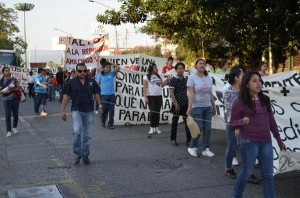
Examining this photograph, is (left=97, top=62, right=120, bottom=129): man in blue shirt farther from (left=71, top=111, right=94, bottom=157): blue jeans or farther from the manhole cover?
the manhole cover

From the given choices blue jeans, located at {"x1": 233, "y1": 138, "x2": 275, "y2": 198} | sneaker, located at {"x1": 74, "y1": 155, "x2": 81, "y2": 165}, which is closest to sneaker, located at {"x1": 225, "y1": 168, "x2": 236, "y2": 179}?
blue jeans, located at {"x1": 233, "y1": 138, "x2": 275, "y2": 198}

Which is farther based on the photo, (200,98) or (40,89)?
(40,89)

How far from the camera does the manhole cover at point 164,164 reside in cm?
740

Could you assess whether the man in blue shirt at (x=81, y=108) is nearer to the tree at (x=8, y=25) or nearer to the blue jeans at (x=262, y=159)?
the blue jeans at (x=262, y=159)

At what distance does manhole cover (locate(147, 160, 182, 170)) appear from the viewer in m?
7.40

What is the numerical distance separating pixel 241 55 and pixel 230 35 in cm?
315

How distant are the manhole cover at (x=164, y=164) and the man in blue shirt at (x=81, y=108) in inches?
43.0

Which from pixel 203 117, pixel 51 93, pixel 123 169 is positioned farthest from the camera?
pixel 51 93

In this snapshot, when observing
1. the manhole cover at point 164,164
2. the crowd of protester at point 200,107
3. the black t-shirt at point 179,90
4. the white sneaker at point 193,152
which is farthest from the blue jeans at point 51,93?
the manhole cover at point 164,164

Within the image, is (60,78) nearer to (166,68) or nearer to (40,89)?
(40,89)

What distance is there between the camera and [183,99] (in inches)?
352

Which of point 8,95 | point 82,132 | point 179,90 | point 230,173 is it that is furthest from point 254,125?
point 8,95

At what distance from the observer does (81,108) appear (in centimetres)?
763

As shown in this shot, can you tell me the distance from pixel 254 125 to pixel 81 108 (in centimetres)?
346
